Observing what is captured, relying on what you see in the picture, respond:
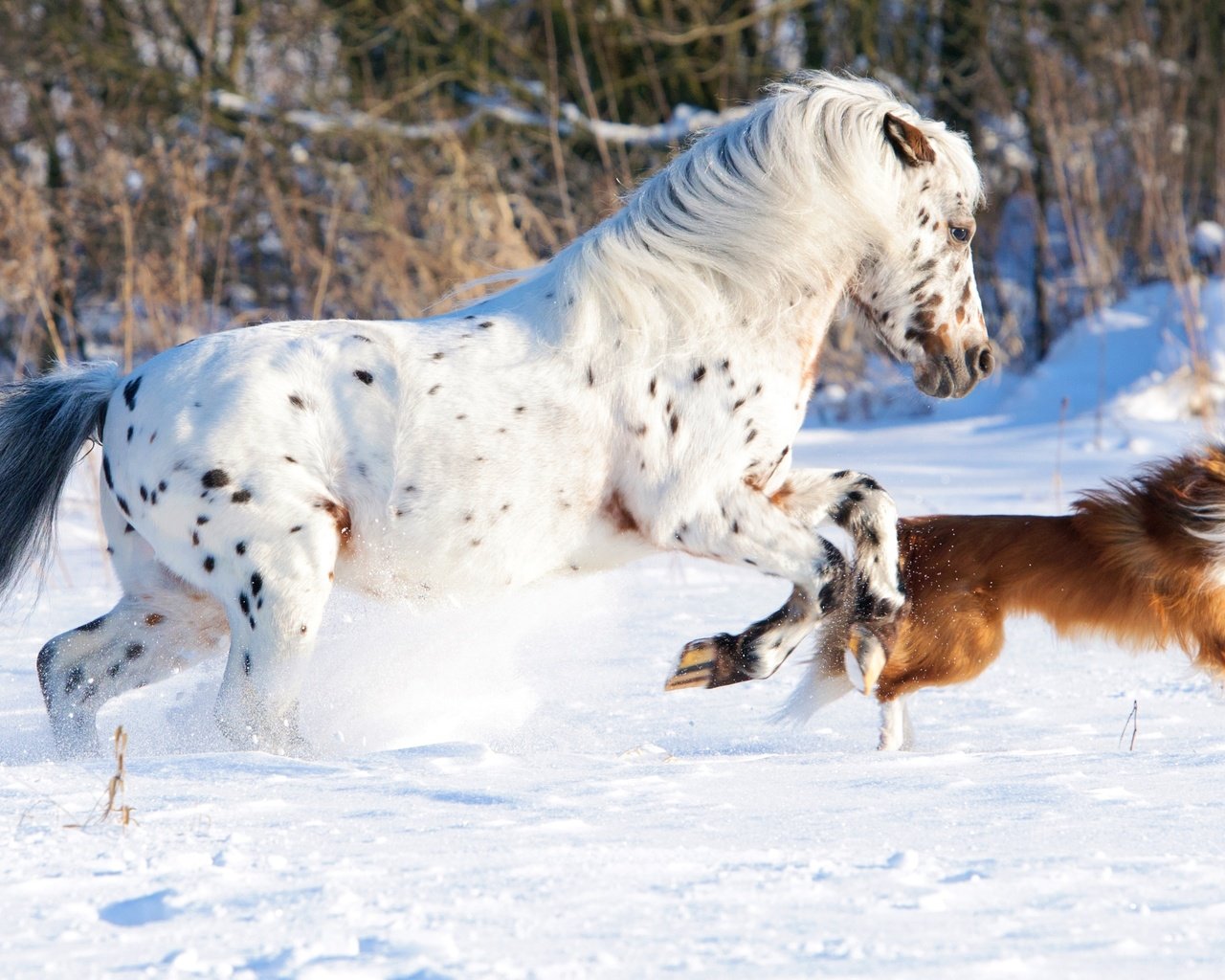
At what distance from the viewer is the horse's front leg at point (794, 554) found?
3.79 metres

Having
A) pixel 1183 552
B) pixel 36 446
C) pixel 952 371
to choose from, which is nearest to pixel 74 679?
pixel 36 446

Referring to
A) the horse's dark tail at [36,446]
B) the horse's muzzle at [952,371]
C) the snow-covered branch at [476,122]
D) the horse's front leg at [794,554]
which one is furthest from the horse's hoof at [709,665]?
the snow-covered branch at [476,122]

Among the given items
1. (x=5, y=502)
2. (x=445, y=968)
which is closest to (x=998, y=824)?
(x=445, y=968)

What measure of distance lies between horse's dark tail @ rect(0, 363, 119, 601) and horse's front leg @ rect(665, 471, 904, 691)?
1683 millimetres

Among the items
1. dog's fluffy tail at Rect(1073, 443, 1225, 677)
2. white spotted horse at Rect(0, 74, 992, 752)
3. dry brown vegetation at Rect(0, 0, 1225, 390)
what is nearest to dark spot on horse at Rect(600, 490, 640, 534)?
white spotted horse at Rect(0, 74, 992, 752)

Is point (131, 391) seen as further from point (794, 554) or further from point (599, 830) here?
point (599, 830)

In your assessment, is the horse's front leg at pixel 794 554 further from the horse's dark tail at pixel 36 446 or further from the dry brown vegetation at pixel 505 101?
the dry brown vegetation at pixel 505 101

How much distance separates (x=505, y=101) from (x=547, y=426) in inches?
437

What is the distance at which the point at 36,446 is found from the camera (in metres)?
3.96

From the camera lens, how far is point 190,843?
2479 millimetres

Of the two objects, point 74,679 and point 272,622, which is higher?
point 272,622

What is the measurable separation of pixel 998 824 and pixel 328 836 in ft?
4.04

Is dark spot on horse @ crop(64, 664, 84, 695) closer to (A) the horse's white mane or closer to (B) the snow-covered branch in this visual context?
(A) the horse's white mane

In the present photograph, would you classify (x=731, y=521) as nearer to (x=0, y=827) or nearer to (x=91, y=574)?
(x=0, y=827)
